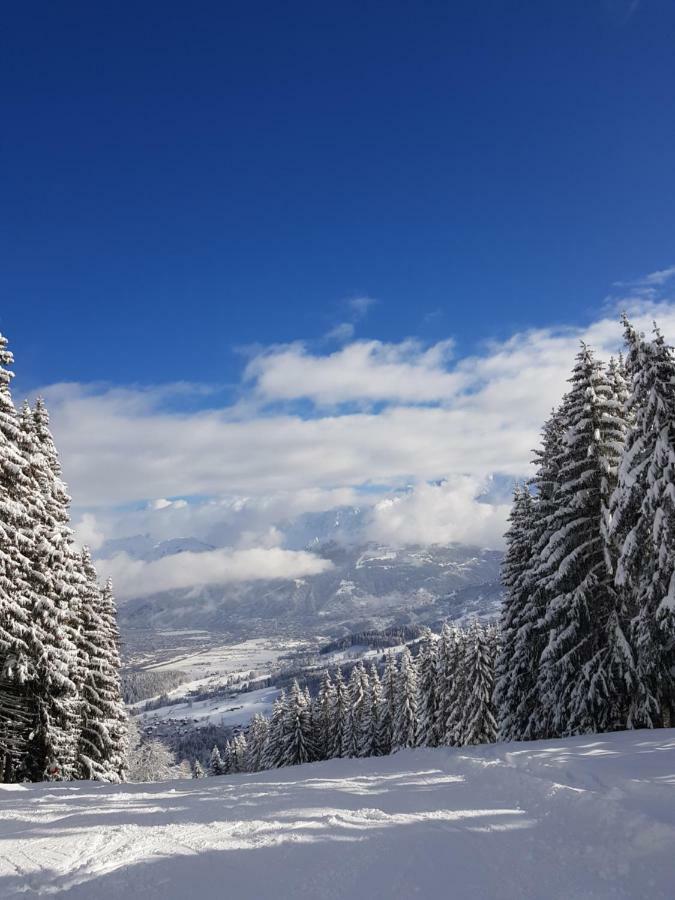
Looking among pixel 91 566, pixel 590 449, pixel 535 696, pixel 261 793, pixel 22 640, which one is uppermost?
pixel 590 449

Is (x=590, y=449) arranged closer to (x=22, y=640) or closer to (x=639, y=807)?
(x=639, y=807)

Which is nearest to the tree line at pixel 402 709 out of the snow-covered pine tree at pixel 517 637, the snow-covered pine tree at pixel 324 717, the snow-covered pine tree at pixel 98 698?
the snow-covered pine tree at pixel 324 717

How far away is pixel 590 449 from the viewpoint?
2175cm

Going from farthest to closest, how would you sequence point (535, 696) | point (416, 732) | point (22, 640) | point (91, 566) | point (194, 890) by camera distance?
1. point (416, 732)
2. point (91, 566)
3. point (535, 696)
4. point (22, 640)
5. point (194, 890)

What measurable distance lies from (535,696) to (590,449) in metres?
13.0

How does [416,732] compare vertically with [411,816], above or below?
below

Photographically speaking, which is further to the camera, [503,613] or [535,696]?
[503,613]

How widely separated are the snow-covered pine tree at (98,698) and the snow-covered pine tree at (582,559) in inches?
810

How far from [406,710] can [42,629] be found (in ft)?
128

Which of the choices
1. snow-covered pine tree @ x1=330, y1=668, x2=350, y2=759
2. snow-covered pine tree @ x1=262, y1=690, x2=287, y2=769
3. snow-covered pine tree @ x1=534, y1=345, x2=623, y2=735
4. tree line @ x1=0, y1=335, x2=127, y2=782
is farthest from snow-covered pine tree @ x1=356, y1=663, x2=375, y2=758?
snow-covered pine tree @ x1=534, y1=345, x2=623, y2=735

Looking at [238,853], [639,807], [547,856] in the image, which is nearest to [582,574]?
[639,807]

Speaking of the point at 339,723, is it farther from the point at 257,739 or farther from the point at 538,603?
the point at 538,603

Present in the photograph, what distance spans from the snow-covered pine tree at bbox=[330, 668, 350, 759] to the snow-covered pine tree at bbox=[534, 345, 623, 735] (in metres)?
40.4

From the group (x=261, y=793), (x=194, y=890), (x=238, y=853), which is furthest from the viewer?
(x=261, y=793)
